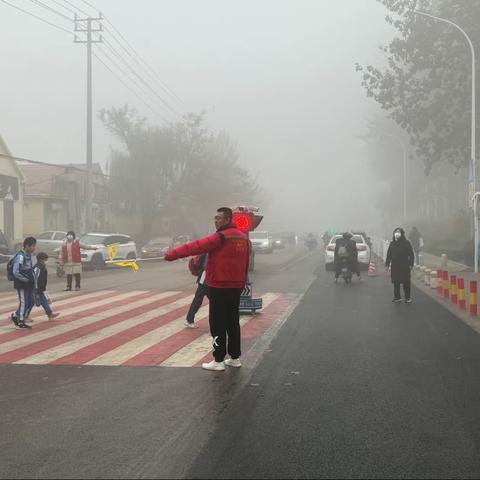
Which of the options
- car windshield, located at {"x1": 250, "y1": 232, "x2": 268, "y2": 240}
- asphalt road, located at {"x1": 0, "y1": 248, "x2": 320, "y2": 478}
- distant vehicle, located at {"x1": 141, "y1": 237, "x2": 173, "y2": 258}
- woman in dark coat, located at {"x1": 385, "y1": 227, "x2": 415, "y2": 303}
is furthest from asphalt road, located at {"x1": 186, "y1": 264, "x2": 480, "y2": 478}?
car windshield, located at {"x1": 250, "y1": 232, "x2": 268, "y2": 240}

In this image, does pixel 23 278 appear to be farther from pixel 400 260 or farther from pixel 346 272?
pixel 346 272

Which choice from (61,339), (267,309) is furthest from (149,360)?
(267,309)

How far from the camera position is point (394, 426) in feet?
16.7

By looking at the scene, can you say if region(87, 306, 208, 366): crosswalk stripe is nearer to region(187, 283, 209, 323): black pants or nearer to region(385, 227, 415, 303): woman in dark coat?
region(187, 283, 209, 323): black pants

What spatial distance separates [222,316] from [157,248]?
99.3ft

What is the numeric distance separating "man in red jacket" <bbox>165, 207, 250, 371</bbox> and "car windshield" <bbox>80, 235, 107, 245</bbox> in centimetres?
2216

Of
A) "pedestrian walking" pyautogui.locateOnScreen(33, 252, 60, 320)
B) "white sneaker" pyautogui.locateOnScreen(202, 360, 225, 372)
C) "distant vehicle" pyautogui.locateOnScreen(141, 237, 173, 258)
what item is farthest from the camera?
"distant vehicle" pyautogui.locateOnScreen(141, 237, 173, 258)

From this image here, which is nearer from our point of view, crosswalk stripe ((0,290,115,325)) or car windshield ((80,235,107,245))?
crosswalk stripe ((0,290,115,325))

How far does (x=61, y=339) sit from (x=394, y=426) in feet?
18.9

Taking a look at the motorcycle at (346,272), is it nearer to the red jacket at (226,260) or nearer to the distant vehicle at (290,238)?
the red jacket at (226,260)

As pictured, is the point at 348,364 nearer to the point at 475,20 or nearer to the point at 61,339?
the point at 61,339

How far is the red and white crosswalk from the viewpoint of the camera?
26.1 ft

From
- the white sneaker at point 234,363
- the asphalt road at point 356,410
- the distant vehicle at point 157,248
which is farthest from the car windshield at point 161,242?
the white sneaker at point 234,363

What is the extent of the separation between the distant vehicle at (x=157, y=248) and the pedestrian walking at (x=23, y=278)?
1015 inches
